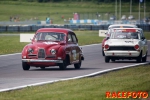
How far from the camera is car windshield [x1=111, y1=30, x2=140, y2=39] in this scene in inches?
1006

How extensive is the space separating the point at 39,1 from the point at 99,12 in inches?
493

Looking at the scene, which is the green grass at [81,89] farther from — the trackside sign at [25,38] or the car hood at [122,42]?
the trackside sign at [25,38]

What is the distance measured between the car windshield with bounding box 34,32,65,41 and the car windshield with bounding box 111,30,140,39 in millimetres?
4725

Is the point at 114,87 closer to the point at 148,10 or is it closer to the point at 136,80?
the point at 136,80

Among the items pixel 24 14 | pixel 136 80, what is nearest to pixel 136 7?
pixel 24 14

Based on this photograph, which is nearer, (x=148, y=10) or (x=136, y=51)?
(x=136, y=51)

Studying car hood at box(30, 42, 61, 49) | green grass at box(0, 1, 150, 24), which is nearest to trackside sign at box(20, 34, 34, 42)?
car hood at box(30, 42, 61, 49)

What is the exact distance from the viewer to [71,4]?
111 m

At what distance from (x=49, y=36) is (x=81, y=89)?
7705mm

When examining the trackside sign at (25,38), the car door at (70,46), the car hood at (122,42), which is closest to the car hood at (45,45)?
the car door at (70,46)

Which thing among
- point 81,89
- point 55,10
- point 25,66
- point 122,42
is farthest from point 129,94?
point 55,10

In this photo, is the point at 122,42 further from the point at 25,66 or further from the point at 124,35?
the point at 25,66

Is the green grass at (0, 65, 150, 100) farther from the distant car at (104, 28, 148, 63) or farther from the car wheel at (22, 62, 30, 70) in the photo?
the distant car at (104, 28, 148, 63)

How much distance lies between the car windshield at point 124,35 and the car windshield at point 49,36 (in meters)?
4.72
